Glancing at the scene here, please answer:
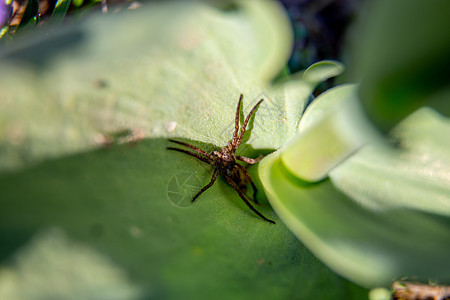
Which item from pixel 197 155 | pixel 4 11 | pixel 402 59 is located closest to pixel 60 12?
pixel 4 11

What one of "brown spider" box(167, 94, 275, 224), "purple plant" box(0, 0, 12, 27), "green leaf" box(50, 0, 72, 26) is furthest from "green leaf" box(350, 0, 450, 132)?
"purple plant" box(0, 0, 12, 27)

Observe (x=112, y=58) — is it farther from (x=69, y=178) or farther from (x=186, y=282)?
(x=186, y=282)

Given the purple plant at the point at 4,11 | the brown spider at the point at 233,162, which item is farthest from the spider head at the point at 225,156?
the purple plant at the point at 4,11

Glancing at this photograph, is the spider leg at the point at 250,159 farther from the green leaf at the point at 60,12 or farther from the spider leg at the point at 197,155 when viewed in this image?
the green leaf at the point at 60,12

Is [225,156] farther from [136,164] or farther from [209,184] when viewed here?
[136,164]

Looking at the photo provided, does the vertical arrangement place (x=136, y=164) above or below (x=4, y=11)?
below

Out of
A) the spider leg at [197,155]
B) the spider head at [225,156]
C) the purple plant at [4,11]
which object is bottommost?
the spider head at [225,156]

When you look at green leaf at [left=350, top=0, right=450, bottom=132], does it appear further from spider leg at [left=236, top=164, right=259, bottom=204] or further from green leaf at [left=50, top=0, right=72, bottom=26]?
green leaf at [left=50, top=0, right=72, bottom=26]
